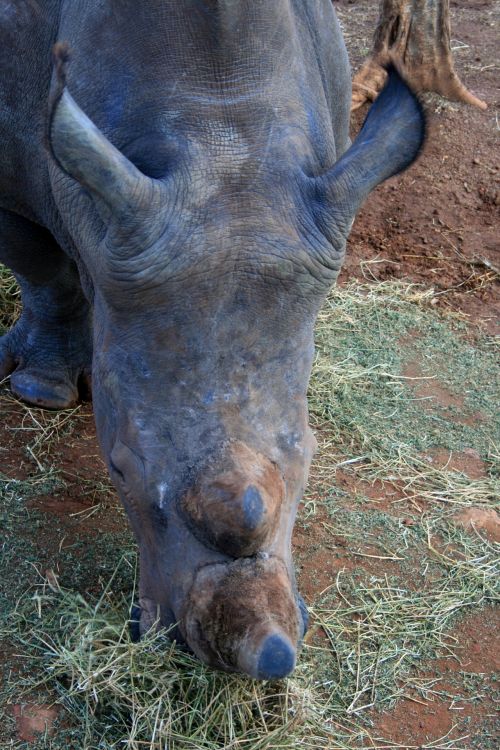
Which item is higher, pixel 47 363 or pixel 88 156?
pixel 88 156

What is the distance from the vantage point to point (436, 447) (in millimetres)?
5086

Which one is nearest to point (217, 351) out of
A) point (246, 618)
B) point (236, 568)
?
point (236, 568)

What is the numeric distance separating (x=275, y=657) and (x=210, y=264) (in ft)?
3.67

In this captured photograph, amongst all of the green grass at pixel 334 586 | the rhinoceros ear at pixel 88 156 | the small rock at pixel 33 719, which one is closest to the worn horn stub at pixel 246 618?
the green grass at pixel 334 586

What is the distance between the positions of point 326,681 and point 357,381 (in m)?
2.33

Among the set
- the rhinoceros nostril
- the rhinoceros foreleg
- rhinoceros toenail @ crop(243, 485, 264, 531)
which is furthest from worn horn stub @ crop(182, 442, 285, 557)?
the rhinoceros foreleg

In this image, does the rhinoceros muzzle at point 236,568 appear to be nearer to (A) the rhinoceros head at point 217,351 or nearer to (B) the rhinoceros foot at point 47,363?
(A) the rhinoceros head at point 217,351

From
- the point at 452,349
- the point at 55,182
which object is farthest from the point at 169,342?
the point at 452,349

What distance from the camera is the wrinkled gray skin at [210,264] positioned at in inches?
103

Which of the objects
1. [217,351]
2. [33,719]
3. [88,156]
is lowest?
[33,719]

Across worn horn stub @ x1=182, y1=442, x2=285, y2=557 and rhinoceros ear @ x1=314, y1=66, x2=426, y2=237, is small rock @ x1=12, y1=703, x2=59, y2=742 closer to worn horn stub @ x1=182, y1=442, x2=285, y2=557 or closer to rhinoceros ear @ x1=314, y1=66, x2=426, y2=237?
worn horn stub @ x1=182, y1=442, x2=285, y2=557

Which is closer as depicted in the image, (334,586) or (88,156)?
(88,156)

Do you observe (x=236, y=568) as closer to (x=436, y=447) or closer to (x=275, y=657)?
(x=275, y=657)

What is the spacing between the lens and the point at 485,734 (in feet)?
11.2
